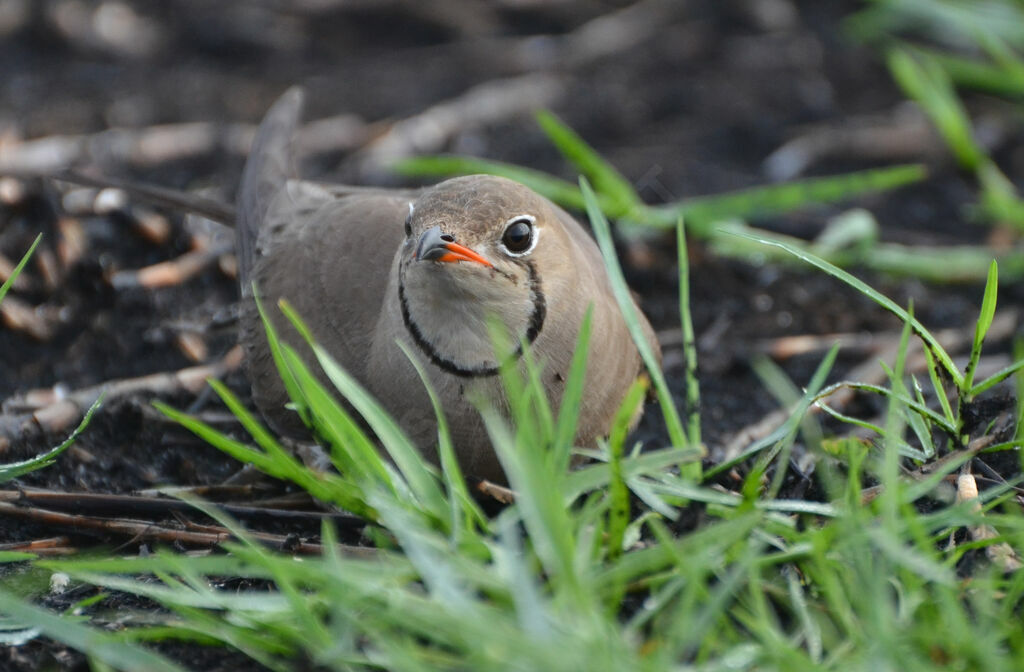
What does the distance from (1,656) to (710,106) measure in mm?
4734

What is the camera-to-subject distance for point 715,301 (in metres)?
4.75

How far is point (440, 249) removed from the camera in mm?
3100

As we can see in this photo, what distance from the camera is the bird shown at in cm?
323

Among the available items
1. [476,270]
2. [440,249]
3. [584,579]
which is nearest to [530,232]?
[476,270]

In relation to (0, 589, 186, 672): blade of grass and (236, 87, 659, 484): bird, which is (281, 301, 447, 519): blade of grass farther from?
(0, 589, 186, 672): blade of grass

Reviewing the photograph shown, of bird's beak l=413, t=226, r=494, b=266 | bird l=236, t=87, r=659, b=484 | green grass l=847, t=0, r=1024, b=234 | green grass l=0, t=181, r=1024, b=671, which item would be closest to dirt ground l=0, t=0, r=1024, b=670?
green grass l=847, t=0, r=1024, b=234

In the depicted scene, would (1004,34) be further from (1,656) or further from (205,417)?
(1,656)

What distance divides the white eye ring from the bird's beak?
0.45 feet

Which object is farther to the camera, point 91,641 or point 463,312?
point 463,312

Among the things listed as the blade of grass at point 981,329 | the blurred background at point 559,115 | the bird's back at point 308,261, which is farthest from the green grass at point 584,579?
the blurred background at point 559,115

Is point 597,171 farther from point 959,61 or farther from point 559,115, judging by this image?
point 959,61

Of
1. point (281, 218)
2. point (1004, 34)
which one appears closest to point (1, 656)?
point (281, 218)

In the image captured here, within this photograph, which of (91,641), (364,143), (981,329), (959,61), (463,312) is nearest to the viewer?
(91,641)

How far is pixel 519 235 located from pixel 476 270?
184mm
